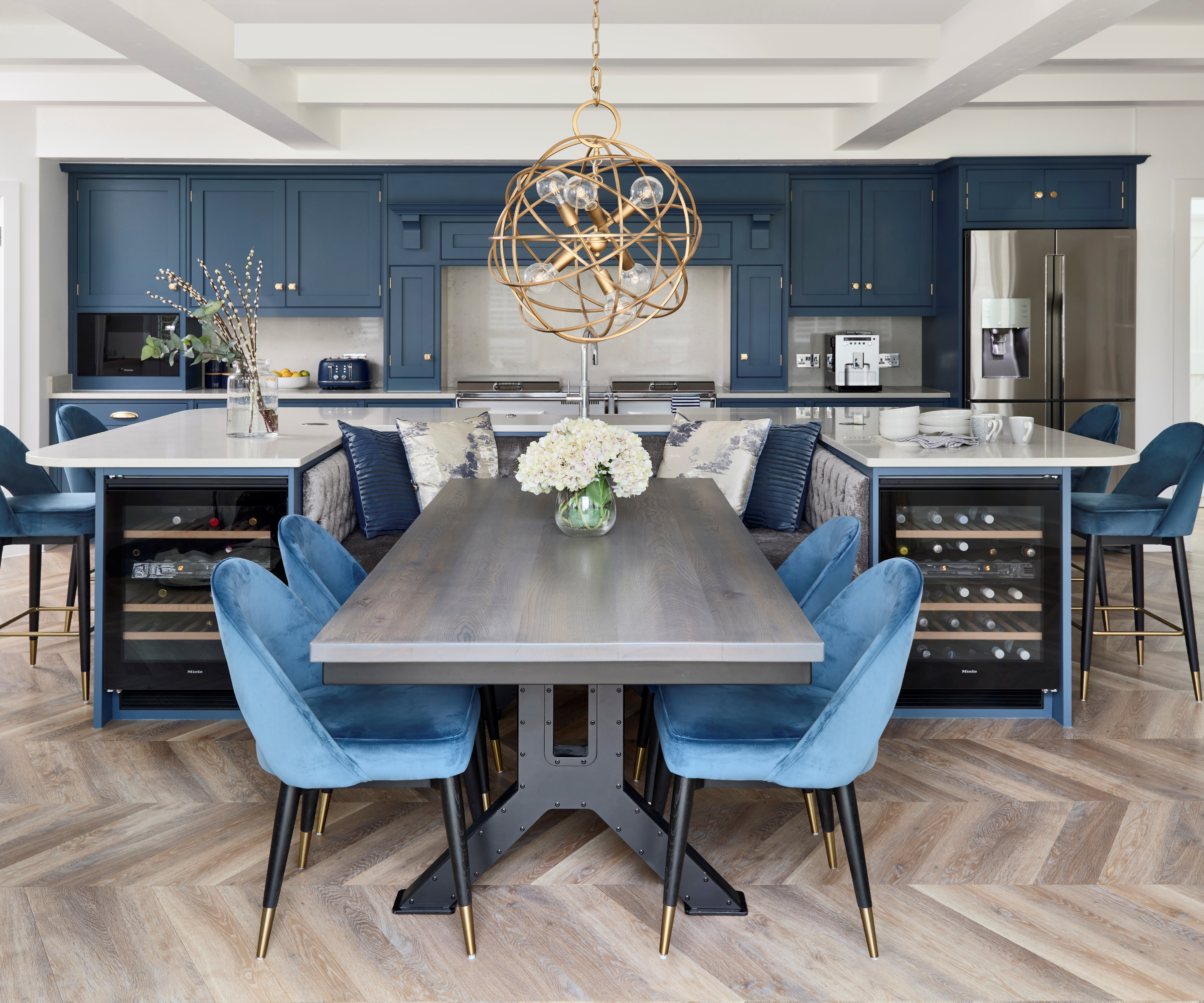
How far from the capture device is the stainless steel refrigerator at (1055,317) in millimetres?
6098

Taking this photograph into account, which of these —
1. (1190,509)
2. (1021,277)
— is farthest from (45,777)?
(1021,277)

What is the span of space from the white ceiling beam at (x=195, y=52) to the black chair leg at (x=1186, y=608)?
4.07 metres

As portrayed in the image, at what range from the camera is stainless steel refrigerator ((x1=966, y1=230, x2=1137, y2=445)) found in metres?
6.10

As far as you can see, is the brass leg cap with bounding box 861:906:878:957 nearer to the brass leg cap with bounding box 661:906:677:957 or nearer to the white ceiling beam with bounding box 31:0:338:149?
the brass leg cap with bounding box 661:906:677:957

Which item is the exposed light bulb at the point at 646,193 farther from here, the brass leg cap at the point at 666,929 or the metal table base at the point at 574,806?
the brass leg cap at the point at 666,929

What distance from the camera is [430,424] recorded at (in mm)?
4312

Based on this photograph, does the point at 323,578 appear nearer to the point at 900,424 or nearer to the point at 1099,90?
the point at 900,424

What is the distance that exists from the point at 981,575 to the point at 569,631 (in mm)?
2126

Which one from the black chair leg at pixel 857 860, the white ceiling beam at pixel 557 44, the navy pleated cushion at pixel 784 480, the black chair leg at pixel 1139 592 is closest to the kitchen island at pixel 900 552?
the navy pleated cushion at pixel 784 480

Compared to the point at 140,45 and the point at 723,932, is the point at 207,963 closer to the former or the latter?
the point at 723,932

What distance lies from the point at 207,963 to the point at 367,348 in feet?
18.1

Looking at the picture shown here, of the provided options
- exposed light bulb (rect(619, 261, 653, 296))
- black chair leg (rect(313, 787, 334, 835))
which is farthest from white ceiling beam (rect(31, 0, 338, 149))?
black chair leg (rect(313, 787, 334, 835))

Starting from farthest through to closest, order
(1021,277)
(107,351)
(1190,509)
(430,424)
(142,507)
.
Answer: (107,351) → (1021,277) → (430,424) → (1190,509) → (142,507)

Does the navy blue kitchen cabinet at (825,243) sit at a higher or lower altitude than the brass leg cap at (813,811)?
higher
